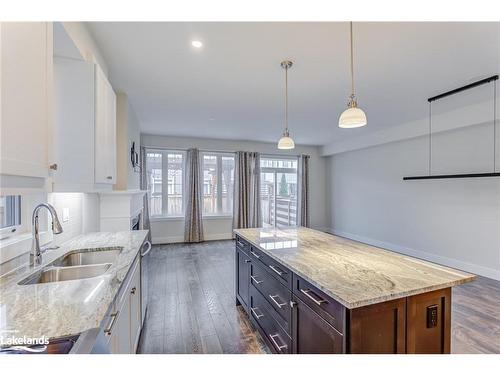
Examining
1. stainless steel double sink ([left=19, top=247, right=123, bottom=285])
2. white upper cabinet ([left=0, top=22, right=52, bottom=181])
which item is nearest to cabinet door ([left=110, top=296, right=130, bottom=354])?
stainless steel double sink ([left=19, top=247, right=123, bottom=285])

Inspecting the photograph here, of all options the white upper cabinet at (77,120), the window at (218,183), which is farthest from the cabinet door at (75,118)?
the window at (218,183)

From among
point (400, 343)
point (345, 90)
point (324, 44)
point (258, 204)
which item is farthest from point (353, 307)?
point (258, 204)

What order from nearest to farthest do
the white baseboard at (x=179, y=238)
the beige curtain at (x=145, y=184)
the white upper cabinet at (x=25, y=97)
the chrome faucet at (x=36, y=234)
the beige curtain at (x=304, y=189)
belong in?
the white upper cabinet at (x=25, y=97), the chrome faucet at (x=36, y=234), the beige curtain at (x=145, y=184), the white baseboard at (x=179, y=238), the beige curtain at (x=304, y=189)

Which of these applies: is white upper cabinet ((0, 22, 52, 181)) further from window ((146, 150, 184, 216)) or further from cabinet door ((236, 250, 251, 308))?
window ((146, 150, 184, 216))

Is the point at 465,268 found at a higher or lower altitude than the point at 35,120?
lower

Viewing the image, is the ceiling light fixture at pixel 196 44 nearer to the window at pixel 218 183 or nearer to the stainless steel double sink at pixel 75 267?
the stainless steel double sink at pixel 75 267

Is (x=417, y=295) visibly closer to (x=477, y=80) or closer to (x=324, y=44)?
(x=324, y=44)

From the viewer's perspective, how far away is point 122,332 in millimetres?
1353

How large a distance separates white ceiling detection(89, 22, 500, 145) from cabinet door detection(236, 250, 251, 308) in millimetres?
2071

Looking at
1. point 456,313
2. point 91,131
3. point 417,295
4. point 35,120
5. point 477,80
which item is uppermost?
point 477,80

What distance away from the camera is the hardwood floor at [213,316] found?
6.76ft

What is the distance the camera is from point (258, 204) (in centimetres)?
650

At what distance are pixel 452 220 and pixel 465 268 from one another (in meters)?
0.80

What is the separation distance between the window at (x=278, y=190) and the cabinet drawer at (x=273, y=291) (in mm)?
4645
